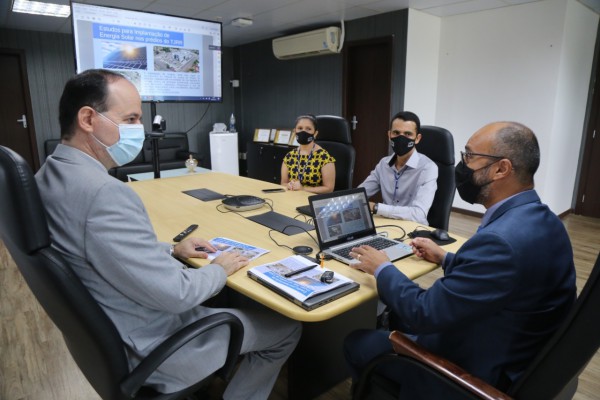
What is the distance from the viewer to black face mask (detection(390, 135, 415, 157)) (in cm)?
220

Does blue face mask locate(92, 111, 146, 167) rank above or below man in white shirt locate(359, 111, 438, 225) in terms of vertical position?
above

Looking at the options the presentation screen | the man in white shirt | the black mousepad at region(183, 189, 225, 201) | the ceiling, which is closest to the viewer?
the man in white shirt

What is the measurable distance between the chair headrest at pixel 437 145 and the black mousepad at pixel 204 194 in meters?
1.26

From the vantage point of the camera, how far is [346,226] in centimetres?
162

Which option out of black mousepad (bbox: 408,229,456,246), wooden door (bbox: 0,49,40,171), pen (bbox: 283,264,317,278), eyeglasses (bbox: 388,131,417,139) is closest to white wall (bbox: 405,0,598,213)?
eyeglasses (bbox: 388,131,417,139)

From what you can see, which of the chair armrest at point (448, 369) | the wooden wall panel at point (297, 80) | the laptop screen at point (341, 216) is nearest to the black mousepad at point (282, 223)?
the laptop screen at point (341, 216)

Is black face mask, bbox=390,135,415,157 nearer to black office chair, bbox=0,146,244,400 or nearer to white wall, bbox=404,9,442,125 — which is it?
black office chair, bbox=0,146,244,400

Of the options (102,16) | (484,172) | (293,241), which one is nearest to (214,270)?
(293,241)

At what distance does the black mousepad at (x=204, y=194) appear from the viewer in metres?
2.43

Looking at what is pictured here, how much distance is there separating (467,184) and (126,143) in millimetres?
1074

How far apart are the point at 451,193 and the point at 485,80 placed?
2904 millimetres

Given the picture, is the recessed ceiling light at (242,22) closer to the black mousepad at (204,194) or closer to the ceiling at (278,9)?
the ceiling at (278,9)

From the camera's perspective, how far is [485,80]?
447cm

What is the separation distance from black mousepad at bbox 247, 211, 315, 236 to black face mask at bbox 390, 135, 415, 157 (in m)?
0.74
